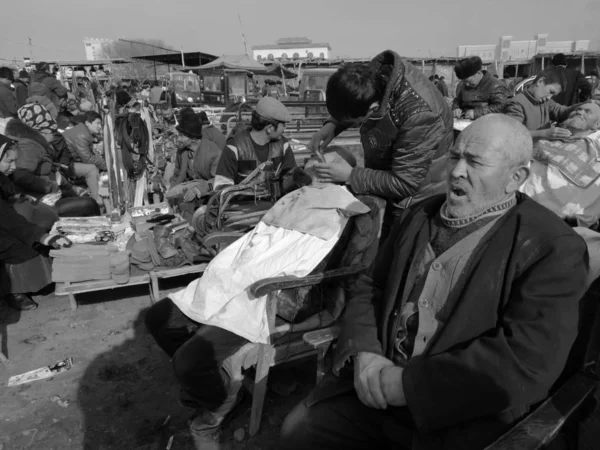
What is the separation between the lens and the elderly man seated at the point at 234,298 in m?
2.40

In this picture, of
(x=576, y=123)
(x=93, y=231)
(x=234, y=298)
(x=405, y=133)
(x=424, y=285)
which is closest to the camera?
(x=424, y=285)

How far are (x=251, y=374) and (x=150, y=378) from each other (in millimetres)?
895

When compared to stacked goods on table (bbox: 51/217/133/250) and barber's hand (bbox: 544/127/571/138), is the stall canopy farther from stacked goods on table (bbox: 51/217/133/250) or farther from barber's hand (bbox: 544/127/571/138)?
barber's hand (bbox: 544/127/571/138)

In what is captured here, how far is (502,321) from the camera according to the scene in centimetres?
149

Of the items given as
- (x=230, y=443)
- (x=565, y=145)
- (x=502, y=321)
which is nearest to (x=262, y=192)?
(x=230, y=443)

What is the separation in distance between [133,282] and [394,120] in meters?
3.01

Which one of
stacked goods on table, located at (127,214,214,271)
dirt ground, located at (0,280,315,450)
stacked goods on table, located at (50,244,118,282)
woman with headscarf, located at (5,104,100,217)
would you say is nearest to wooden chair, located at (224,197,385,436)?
dirt ground, located at (0,280,315,450)

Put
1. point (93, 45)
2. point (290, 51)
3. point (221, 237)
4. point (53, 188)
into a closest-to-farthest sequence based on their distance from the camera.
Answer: point (221, 237) < point (53, 188) < point (93, 45) < point (290, 51)

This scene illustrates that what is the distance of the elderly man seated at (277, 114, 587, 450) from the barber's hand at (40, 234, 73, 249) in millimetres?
3231

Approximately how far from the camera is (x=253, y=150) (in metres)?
4.52

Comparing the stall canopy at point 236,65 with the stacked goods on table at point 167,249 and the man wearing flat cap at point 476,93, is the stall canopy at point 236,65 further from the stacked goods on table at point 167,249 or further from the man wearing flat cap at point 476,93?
the stacked goods on table at point 167,249

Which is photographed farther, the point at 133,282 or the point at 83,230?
the point at 83,230

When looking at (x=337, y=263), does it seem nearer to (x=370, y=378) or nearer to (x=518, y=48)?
(x=370, y=378)

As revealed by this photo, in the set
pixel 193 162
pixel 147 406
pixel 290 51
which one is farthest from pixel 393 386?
pixel 290 51
